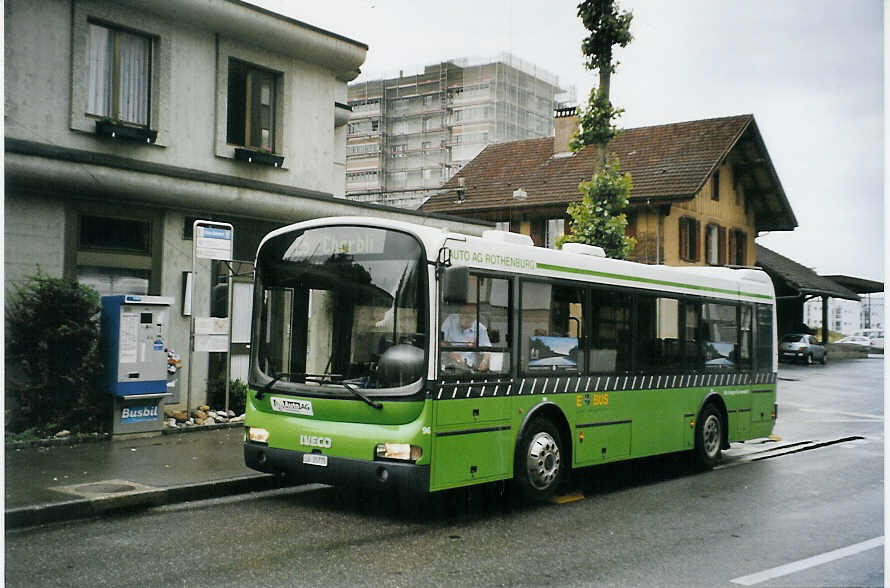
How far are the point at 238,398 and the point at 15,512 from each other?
7.25 m

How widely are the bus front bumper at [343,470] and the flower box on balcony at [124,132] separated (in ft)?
21.6

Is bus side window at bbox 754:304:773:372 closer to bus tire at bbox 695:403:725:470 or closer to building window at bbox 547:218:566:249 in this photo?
bus tire at bbox 695:403:725:470

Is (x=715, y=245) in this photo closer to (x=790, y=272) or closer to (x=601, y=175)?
(x=790, y=272)

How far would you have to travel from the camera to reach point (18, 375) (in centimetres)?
1170

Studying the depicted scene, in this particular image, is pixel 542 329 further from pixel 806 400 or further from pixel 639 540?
pixel 806 400

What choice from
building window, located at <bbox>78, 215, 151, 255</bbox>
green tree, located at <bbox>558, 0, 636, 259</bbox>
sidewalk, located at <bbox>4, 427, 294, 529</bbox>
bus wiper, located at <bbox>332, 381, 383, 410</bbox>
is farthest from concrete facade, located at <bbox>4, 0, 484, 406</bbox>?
bus wiper, located at <bbox>332, 381, 383, 410</bbox>

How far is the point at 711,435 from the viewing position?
12406mm

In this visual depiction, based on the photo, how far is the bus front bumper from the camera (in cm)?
773

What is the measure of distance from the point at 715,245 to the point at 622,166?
15.3ft

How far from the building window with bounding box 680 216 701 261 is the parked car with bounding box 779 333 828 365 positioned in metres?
9.31

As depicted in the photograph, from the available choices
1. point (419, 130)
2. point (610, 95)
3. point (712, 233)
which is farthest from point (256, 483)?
point (419, 130)

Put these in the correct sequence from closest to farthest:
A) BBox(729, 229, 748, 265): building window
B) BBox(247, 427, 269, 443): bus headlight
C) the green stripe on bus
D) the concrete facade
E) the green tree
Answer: BBox(247, 427, 269, 443): bus headlight < the green stripe on bus < the concrete facade < the green tree < BBox(729, 229, 748, 265): building window

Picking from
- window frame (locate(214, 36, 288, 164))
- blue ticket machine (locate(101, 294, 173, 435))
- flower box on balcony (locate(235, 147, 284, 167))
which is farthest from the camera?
flower box on balcony (locate(235, 147, 284, 167))

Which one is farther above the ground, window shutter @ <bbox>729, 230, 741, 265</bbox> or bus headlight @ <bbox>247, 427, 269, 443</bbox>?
window shutter @ <bbox>729, 230, 741, 265</bbox>
